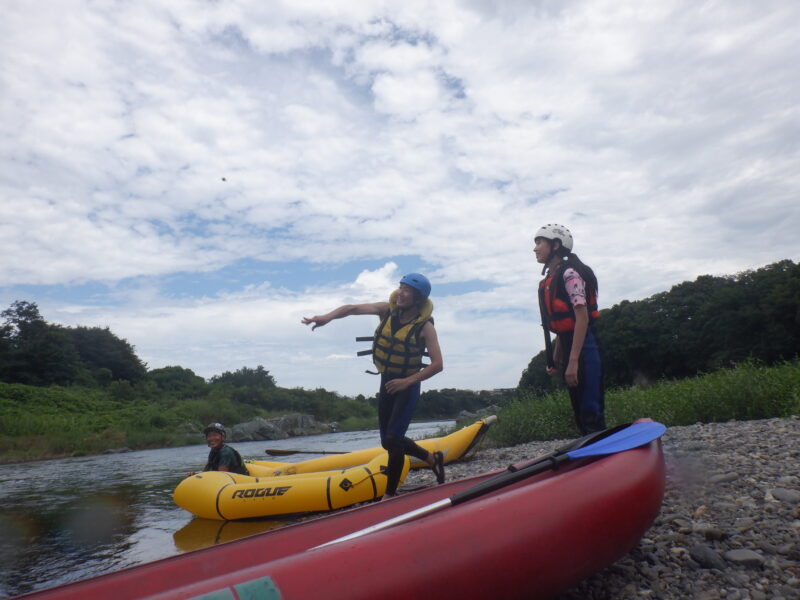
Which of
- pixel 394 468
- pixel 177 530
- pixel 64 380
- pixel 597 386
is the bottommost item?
pixel 177 530

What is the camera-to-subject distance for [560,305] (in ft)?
13.1

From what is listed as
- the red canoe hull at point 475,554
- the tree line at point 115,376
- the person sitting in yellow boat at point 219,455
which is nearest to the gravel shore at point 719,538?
the red canoe hull at point 475,554

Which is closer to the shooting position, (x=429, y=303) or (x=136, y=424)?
(x=429, y=303)

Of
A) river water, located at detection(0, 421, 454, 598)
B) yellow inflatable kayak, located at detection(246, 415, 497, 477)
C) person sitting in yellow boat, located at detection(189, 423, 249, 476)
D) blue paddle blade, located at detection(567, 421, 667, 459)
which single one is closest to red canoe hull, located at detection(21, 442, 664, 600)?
blue paddle blade, located at detection(567, 421, 667, 459)

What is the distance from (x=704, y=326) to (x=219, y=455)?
35.8 meters

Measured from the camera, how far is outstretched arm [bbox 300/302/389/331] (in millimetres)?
4723

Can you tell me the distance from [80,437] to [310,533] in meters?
25.1

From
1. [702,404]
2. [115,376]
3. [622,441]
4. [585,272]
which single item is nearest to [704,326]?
[702,404]

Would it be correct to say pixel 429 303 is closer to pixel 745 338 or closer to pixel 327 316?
pixel 327 316

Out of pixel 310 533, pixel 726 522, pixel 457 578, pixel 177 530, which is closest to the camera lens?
pixel 457 578

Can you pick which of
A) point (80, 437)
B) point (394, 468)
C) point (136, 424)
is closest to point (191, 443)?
point (136, 424)

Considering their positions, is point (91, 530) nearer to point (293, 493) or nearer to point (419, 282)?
point (293, 493)

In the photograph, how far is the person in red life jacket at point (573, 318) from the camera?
3750 mm

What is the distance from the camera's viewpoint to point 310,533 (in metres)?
3.13
